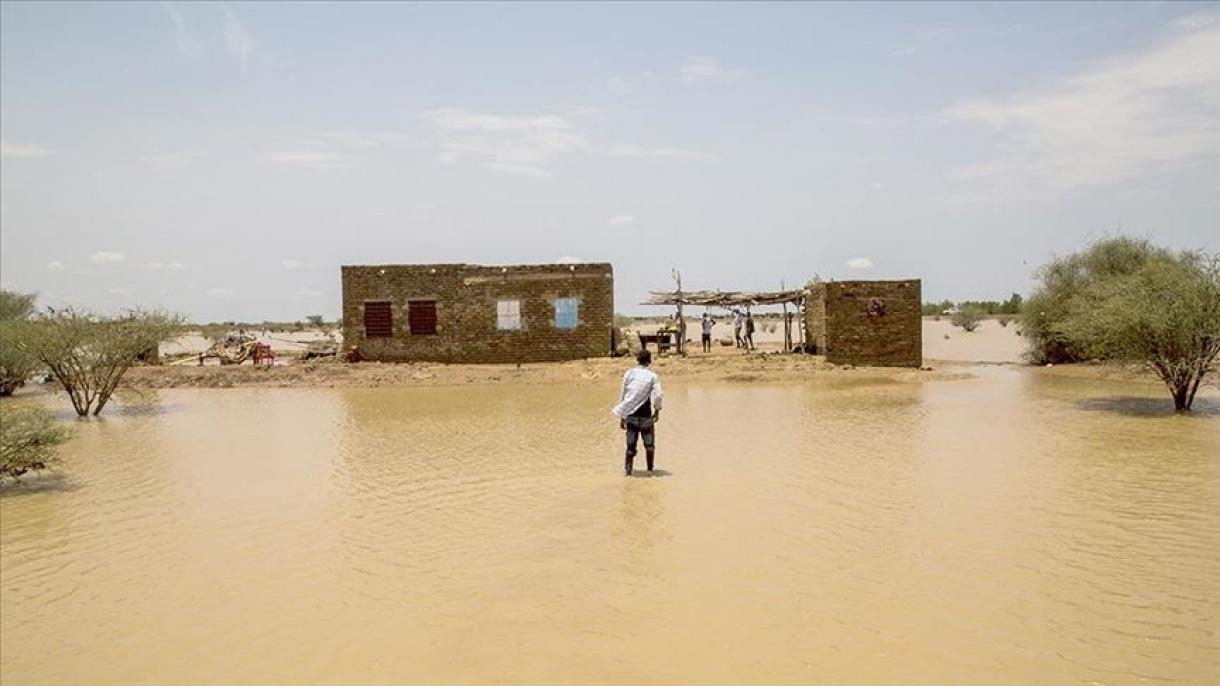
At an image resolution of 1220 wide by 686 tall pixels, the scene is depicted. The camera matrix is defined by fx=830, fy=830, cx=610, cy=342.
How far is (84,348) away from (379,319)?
952cm

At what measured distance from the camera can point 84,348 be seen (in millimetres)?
18625

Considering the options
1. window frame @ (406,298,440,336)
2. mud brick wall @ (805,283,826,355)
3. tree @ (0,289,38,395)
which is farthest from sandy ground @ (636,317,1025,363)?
tree @ (0,289,38,395)

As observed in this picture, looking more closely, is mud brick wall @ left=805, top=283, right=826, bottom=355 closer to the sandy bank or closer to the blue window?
the sandy bank

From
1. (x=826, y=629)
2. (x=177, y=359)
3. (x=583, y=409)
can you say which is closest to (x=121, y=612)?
(x=826, y=629)

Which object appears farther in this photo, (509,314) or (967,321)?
(967,321)

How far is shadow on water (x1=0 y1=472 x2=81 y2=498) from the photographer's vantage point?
33.0 ft

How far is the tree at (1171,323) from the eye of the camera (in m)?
14.6

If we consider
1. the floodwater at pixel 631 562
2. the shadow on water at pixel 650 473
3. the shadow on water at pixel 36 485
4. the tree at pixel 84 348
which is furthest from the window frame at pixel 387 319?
the shadow on water at pixel 650 473

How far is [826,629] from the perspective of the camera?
5.24 m

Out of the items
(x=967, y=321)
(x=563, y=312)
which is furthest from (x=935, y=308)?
(x=563, y=312)

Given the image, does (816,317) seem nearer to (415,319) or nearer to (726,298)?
(726,298)

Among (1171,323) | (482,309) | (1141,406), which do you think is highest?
(482,309)

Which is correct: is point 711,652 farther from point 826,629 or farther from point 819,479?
point 819,479

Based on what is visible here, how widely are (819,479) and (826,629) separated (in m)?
4.66
